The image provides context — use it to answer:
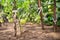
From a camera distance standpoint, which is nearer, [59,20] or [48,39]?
[48,39]

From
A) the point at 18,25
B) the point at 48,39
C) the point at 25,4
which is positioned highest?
the point at 25,4

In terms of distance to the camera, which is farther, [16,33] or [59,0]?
[59,0]

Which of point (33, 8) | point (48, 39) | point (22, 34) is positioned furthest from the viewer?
point (33, 8)

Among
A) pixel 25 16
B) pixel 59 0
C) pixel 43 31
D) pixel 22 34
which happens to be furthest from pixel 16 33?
pixel 59 0

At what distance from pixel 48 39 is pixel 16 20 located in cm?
49

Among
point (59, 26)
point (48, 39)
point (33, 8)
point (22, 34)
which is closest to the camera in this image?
point (48, 39)

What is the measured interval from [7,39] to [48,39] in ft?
1.74

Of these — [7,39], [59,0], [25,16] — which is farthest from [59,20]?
[7,39]

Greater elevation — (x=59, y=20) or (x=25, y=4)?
(x=25, y=4)

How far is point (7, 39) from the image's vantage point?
7.43 feet

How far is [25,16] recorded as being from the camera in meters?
3.01

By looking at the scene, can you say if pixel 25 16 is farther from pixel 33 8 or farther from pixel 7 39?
pixel 7 39

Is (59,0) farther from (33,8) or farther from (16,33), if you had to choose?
(16,33)

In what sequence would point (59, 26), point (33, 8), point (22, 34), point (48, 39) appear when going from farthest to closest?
point (33, 8) → point (59, 26) → point (22, 34) → point (48, 39)
